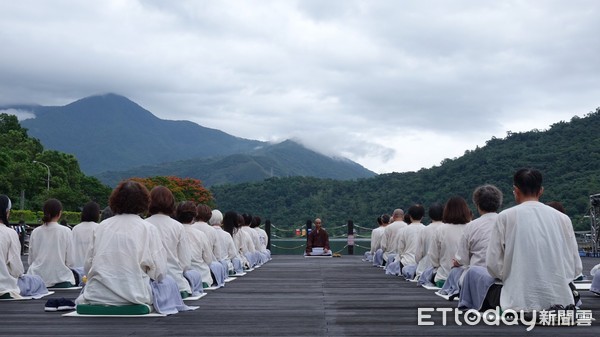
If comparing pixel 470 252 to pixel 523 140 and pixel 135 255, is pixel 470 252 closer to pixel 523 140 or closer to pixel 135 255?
pixel 135 255

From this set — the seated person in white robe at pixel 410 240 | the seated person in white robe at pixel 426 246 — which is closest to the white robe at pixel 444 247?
the seated person in white robe at pixel 426 246

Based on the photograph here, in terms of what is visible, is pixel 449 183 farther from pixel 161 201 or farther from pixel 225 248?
pixel 161 201

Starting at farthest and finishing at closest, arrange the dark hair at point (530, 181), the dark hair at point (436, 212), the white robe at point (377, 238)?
the white robe at point (377, 238)
the dark hair at point (436, 212)
the dark hair at point (530, 181)

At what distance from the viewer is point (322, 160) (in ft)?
623

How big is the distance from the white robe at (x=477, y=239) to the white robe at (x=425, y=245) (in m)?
3.07

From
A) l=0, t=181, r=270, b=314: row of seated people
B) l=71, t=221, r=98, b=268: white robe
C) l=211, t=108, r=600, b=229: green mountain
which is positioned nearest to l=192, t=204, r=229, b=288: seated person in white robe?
l=0, t=181, r=270, b=314: row of seated people

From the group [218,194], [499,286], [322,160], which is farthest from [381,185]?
[322,160]

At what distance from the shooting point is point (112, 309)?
688 cm

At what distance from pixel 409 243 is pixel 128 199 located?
293 inches

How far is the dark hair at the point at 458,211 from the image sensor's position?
9.62m

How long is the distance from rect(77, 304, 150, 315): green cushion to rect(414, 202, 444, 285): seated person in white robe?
5.05 meters

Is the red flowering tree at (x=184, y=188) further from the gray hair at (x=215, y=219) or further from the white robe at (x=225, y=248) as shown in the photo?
the gray hair at (x=215, y=219)

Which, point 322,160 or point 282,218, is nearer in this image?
point 282,218

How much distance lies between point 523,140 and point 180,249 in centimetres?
4079
